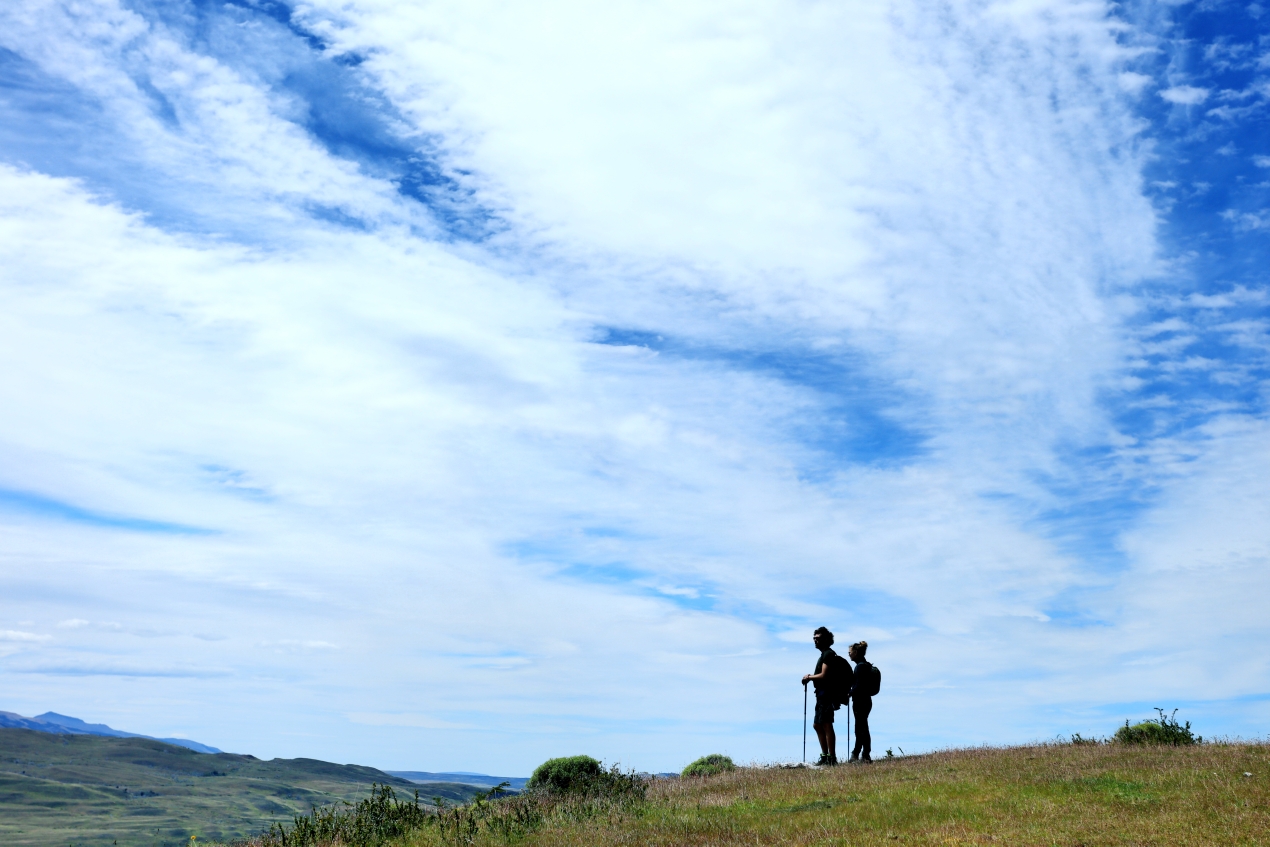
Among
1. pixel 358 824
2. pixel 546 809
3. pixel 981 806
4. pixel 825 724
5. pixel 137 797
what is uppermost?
pixel 825 724

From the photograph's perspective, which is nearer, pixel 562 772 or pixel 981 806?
pixel 981 806

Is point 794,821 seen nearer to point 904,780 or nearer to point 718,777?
point 904,780

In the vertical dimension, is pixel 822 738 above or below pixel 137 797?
above

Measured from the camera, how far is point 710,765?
25141mm

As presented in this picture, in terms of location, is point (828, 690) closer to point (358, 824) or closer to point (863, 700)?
point (863, 700)

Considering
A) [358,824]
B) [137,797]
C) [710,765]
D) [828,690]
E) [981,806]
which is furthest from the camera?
[137,797]

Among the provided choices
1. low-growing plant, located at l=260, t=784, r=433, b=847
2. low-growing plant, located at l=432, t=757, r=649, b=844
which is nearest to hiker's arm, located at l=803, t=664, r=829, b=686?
low-growing plant, located at l=432, t=757, r=649, b=844

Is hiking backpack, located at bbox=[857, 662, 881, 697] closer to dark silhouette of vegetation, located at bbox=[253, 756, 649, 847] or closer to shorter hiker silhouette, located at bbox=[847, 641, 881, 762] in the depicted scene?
shorter hiker silhouette, located at bbox=[847, 641, 881, 762]

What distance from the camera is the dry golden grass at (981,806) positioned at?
10547 millimetres

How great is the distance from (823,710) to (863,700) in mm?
1005

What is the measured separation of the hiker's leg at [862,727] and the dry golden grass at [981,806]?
2721 mm

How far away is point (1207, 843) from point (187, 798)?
17178 cm

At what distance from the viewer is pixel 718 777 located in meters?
20.2

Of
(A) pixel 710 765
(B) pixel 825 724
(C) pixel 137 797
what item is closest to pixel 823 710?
(B) pixel 825 724
